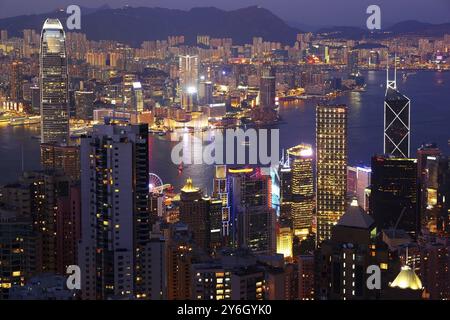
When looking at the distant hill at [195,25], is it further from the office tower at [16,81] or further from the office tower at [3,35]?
the office tower at [16,81]

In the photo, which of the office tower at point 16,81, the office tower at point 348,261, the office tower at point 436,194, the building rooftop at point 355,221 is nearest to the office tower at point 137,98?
the office tower at point 16,81

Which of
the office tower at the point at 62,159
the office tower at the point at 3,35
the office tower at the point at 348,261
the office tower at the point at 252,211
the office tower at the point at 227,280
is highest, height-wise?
the office tower at the point at 3,35

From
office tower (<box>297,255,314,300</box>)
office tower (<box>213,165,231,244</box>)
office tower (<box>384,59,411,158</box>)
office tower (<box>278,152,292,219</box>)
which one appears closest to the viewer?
office tower (<box>297,255,314,300</box>)

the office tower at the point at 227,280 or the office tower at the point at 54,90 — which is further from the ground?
the office tower at the point at 54,90

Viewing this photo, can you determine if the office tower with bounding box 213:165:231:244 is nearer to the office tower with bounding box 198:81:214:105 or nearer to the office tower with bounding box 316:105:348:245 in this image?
the office tower with bounding box 316:105:348:245

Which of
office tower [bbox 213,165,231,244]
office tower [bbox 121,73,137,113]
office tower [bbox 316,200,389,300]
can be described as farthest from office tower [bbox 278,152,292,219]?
office tower [bbox 316,200,389,300]

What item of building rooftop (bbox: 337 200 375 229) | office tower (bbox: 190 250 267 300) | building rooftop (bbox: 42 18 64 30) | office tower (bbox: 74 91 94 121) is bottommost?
office tower (bbox: 190 250 267 300)

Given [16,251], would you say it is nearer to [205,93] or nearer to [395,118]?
[395,118]
